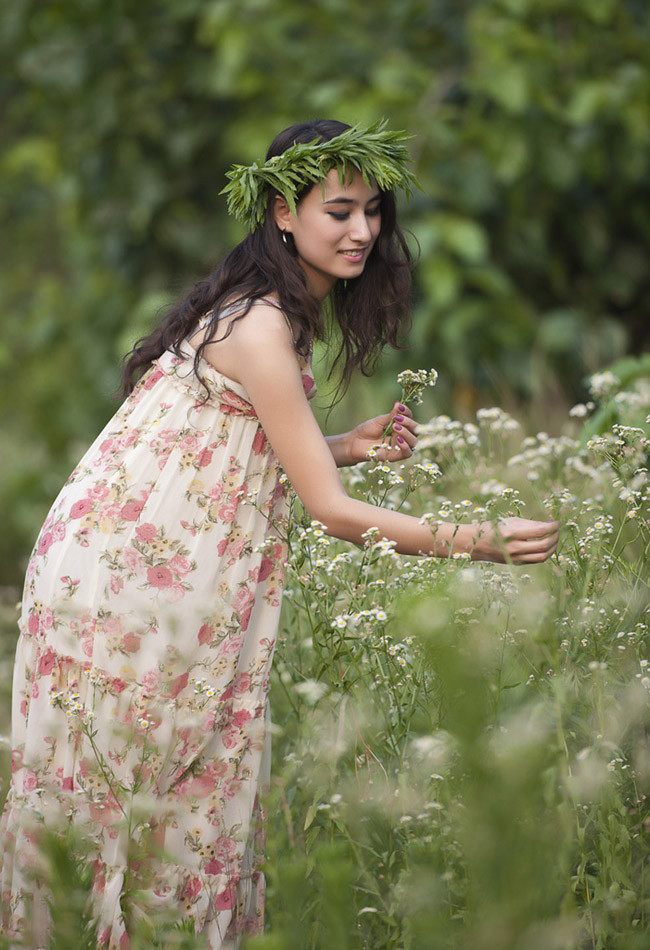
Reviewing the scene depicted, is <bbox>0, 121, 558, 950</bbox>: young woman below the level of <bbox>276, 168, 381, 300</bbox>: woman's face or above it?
below

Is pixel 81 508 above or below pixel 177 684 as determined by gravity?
above

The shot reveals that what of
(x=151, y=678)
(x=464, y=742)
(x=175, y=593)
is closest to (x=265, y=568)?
(x=175, y=593)

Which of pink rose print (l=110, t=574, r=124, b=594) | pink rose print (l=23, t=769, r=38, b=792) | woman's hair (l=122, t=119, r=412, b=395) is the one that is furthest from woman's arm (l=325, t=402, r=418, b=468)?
pink rose print (l=23, t=769, r=38, b=792)

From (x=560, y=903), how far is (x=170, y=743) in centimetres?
74

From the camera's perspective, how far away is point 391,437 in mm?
2262

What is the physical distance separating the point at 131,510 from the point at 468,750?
967 millimetres

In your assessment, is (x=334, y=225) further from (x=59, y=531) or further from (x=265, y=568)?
(x=59, y=531)

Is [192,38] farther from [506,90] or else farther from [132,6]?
[506,90]

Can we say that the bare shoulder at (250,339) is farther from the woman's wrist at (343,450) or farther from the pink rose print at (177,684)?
the pink rose print at (177,684)

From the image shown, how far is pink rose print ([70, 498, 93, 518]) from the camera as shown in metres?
2.03

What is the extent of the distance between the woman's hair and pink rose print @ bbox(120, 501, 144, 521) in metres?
0.28

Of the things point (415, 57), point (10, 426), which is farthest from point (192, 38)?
point (10, 426)

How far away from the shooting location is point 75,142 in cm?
544

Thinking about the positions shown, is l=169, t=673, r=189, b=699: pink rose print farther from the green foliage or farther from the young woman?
the green foliage
